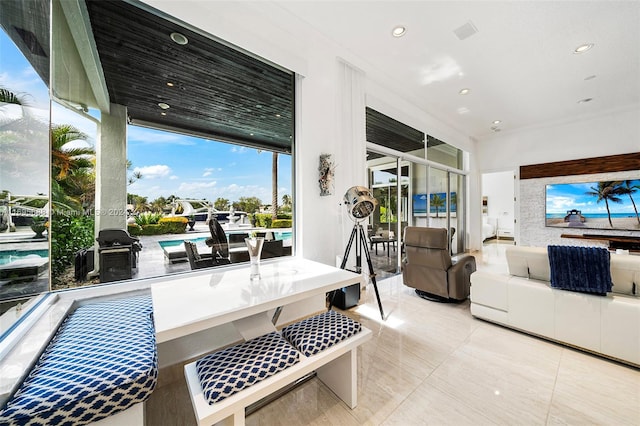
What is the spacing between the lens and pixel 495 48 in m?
3.11

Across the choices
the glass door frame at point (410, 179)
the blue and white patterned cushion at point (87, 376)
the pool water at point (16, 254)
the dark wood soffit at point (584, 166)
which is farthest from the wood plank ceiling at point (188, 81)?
the dark wood soffit at point (584, 166)

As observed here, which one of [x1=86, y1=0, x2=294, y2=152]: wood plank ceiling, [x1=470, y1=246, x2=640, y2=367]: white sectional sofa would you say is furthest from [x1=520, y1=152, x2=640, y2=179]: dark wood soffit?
[x1=86, y1=0, x2=294, y2=152]: wood plank ceiling

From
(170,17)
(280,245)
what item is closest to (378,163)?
(280,245)

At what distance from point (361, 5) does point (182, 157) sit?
7.89 ft

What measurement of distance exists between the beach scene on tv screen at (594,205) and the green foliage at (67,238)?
846 centimetres

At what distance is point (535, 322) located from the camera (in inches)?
86.2

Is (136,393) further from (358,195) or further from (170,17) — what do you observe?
(170,17)

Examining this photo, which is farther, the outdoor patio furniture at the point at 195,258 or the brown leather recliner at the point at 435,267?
the brown leather recliner at the point at 435,267

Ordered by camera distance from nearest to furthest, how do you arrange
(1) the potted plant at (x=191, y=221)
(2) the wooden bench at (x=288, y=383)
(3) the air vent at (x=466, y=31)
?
1. (2) the wooden bench at (x=288, y=383)
2. (1) the potted plant at (x=191, y=221)
3. (3) the air vent at (x=466, y=31)

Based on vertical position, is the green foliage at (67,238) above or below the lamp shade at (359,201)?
below

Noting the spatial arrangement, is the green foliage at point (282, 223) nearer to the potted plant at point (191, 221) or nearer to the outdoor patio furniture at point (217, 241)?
the outdoor patio furniture at point (217, 241)

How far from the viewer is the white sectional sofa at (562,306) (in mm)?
1802

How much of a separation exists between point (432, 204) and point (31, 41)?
6.09 meters

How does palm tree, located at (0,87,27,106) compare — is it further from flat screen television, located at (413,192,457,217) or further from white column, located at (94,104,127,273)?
flat screen television, located at (413,192,457,217)
